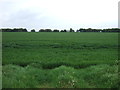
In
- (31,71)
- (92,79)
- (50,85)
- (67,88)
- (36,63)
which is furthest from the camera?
(36,63)

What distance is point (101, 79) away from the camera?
33.9 feet

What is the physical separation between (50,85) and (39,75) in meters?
1.46

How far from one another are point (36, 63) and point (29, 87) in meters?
5.07

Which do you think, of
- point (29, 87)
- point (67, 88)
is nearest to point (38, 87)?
point (29, 87)

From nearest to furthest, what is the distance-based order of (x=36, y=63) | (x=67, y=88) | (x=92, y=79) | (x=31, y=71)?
1. (x=67, y=88)
2. (x=92, y=79)
3. (x=31, y=71)
4. (x=36, y=63)

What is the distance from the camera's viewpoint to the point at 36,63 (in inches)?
567

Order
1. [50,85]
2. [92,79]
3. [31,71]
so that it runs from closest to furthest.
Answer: [50,85] < [92,79] < [31,71]

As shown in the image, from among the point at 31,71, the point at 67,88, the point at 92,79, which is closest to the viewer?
the point at 67,88

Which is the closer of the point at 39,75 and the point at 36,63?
the point at 39,75

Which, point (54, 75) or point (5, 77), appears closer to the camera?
point (5, 77)

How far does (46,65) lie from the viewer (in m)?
14.5

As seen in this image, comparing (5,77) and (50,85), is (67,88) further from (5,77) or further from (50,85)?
(5,77)

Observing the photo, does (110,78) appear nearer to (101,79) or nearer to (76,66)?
(101,79)

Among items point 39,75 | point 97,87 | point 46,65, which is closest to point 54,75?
point 39,75
